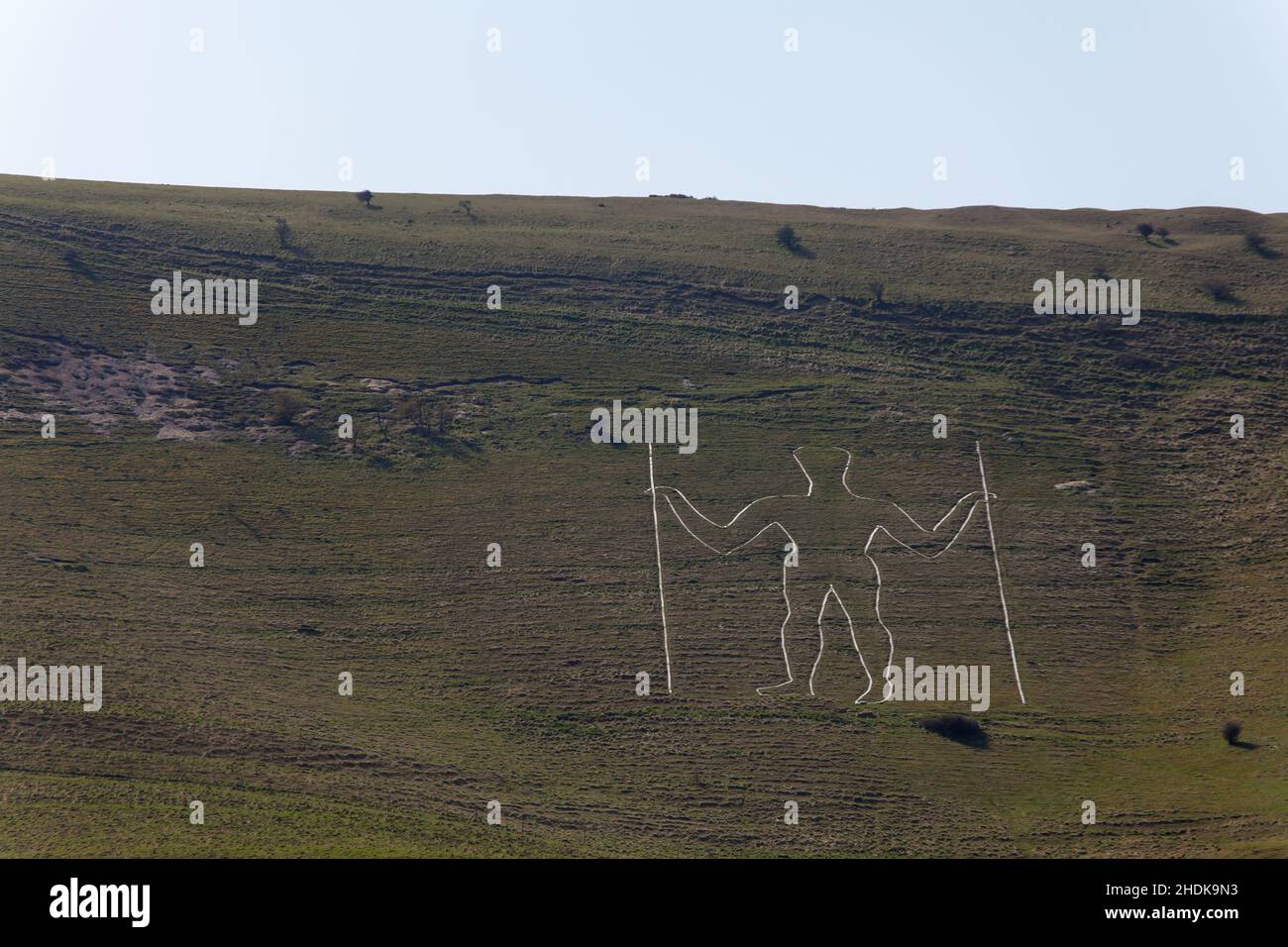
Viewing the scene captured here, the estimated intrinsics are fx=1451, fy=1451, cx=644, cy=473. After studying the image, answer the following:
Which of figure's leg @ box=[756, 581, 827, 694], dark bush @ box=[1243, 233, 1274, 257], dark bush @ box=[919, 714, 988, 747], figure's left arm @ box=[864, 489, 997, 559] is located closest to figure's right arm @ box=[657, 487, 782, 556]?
figure's leg @ box=[756, 581, 827, 694]

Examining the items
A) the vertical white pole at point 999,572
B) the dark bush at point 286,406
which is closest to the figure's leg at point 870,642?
the vertical white pole at point 999,572

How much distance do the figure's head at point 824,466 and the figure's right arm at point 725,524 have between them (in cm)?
265

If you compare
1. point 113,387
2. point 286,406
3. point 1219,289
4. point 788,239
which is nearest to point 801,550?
point 286,406

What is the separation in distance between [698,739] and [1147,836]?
12.4 meters

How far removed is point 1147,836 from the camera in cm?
3753

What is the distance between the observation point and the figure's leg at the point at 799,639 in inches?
1801

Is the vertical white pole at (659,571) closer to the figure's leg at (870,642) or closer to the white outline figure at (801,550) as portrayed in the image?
the white outline figure at (801,550)

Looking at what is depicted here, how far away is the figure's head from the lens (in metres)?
56.9

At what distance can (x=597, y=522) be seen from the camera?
54.6m
